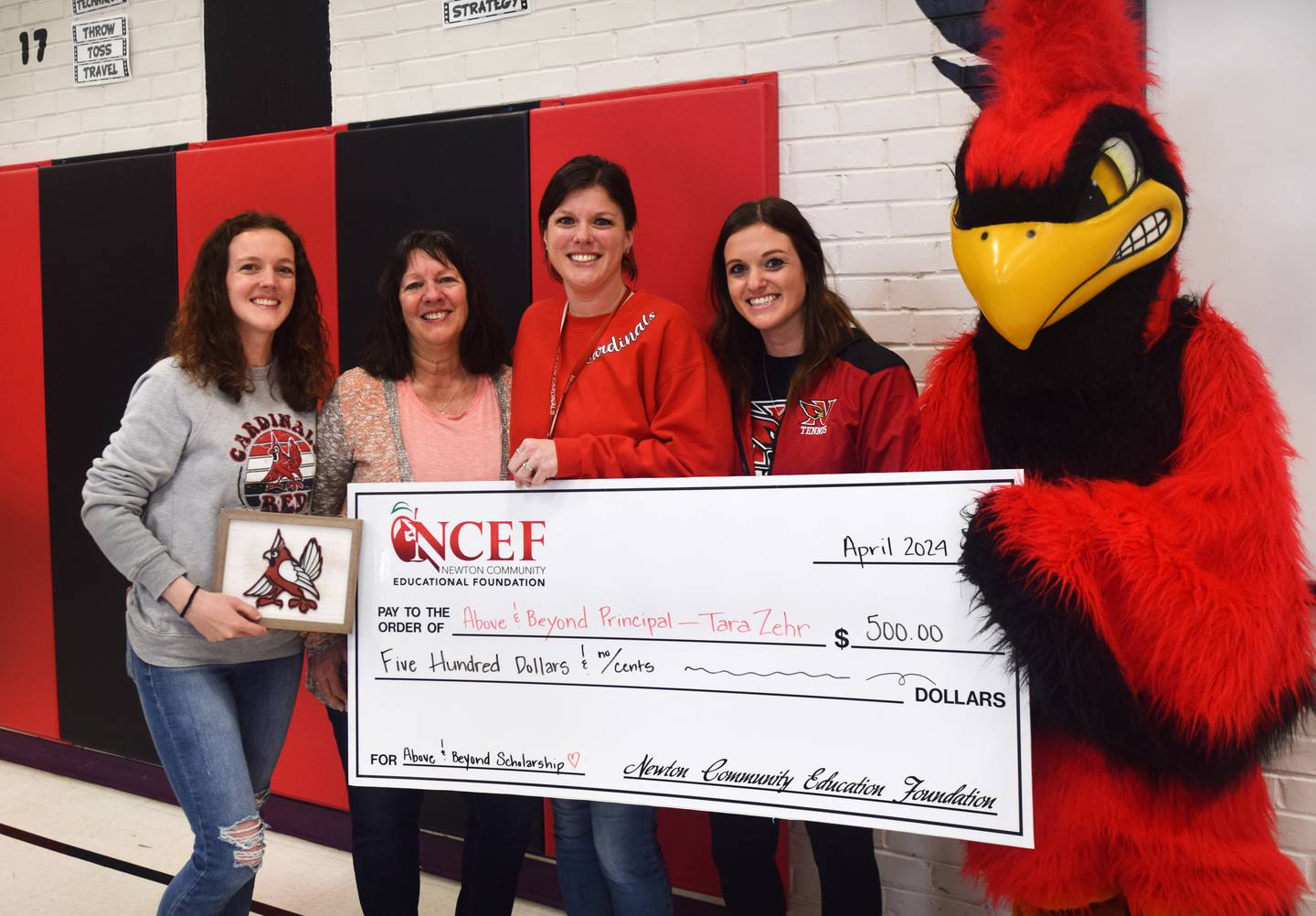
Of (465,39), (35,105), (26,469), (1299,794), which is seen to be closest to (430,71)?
(465,39)

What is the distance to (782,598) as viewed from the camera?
56.4 inches

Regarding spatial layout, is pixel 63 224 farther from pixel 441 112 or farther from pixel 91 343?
pixel 441 112

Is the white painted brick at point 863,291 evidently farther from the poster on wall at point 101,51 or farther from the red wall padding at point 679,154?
the poster on wall at point 101,51

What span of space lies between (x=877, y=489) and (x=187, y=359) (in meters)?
1.27

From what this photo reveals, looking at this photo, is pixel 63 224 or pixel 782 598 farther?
pixel 63 224

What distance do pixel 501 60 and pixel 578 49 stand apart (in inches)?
9.2

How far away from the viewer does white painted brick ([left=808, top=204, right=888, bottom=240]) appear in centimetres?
196

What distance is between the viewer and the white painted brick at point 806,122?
1986 mm

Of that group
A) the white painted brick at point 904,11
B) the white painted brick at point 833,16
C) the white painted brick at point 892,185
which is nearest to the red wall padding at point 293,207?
the white painted brick at point 833,16

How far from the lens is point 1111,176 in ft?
3.89

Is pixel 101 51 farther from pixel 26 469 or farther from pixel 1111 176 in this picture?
pixel 1111 176

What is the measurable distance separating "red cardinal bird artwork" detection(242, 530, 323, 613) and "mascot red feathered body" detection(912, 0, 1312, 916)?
1.12 metres

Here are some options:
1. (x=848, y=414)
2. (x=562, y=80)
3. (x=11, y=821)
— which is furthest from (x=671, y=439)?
(x=11, y=821)

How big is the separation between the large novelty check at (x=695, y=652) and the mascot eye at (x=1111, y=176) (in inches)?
16.3
